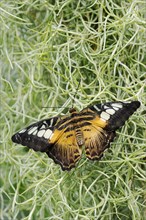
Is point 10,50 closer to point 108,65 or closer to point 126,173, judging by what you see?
point 108,65

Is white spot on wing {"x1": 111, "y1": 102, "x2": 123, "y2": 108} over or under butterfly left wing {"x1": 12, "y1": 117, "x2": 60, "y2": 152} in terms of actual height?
over

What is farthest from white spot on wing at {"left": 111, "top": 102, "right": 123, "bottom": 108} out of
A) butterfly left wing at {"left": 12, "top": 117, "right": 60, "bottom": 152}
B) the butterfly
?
butterfly left wing at {"left": 12, "top": 117, "right": 60, "bottom": 152}

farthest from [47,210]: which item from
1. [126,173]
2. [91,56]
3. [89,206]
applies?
[91,56]

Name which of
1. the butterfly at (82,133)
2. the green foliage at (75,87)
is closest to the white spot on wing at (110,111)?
the butterfly at (82,133)

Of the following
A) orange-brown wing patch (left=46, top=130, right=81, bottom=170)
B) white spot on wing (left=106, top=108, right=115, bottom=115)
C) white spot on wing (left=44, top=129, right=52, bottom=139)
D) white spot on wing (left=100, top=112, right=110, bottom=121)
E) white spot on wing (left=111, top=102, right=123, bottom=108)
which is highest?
white spot on wing (left=111, top=102, right=123, bottom=108)

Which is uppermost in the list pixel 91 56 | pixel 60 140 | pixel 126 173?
pixel 91 56

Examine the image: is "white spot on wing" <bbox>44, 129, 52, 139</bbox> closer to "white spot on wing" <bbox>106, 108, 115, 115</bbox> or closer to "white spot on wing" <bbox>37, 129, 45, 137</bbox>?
"white spot on wing" <bbox>37, 129, 45, 137</bbox>

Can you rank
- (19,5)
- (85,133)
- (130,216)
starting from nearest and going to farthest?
(85,133), (130,216), (19,5)

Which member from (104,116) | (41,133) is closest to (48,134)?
(41,133)
